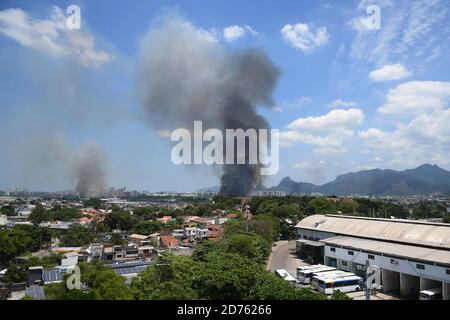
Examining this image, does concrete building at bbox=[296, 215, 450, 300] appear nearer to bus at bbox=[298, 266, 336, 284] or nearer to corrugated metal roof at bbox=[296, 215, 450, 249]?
corrugated metal roof at bbox=[296, 215, 450, 249]

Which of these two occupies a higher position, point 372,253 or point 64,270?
point 372,253

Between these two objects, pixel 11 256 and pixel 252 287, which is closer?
pixel 252 287

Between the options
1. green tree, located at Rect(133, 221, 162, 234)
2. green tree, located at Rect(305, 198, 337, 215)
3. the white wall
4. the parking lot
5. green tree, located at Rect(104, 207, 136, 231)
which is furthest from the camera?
green tree, located at Rect(104, 207, 136, 231)

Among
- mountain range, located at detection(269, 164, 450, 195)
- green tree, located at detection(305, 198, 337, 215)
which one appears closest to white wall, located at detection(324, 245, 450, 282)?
green tree, located at detection(305, 198, 337, 215)
